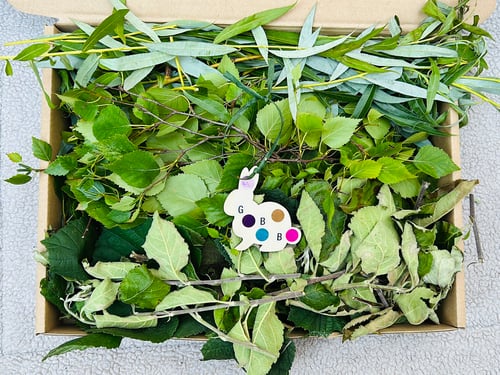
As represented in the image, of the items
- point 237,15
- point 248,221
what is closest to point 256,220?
point 248,221

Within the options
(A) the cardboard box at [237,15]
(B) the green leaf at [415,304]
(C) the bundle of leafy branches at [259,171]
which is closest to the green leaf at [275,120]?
(C) the bundle of leafy branches at [259,171]

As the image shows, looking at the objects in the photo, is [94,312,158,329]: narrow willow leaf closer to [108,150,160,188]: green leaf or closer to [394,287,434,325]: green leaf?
[108,150,160,188]: green leaf

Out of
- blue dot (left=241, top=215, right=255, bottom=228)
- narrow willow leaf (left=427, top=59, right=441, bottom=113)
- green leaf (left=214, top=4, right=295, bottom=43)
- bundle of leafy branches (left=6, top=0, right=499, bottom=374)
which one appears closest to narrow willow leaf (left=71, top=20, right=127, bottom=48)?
bundle of leafy branches (left=6, top=0, right=499, bottom=374)

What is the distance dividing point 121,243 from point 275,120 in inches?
8.4

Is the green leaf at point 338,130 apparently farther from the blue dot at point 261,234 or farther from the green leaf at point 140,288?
the green leaf at point 140,288

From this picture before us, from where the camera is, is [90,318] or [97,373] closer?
[90,318]

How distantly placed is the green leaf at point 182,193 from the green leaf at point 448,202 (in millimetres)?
239

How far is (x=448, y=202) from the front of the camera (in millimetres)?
550

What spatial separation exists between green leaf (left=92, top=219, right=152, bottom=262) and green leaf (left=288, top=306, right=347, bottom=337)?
0.18 m

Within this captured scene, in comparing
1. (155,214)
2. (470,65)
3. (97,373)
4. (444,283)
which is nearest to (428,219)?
(444,283)

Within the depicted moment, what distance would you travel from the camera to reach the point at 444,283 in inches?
21.4

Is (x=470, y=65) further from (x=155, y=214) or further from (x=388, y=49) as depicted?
(x=155, y=214)

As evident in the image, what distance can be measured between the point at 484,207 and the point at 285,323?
322 millimetres

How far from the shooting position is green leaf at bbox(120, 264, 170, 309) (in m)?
0.52
